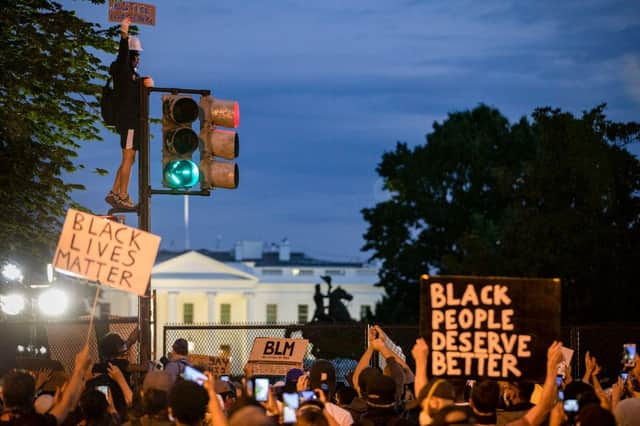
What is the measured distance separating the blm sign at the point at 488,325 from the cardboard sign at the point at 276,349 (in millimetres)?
4640

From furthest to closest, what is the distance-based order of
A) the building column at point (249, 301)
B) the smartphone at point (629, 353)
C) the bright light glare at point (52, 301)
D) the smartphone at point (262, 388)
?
the building column at point (249, 301)
the bright light glare at point (52, 301)
the smartphone at point (629, 353)
the smartphone at point (262, 388)

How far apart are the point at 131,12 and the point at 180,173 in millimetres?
1697

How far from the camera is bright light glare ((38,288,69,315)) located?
18.6 metres

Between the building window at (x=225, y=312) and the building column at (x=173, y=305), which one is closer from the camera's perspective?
the building column at (x=173, y=305)

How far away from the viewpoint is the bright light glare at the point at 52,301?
18.6 m

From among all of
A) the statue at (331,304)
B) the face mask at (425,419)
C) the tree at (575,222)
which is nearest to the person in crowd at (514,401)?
the face mask at (425,419)

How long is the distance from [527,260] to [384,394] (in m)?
37.3

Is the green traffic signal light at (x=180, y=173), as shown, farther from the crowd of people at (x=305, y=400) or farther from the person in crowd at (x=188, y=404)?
the person in crowd at (x=188, y=404)

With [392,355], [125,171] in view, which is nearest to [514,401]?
[392,355]

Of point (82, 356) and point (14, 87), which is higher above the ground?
point (14, 87)

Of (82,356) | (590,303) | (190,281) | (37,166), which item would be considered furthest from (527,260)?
(190,281)

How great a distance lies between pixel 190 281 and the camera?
10269 cm

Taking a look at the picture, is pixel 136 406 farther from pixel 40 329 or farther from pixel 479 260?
pixel 479 260

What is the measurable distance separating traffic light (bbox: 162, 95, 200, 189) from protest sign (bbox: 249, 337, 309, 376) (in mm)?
2667
